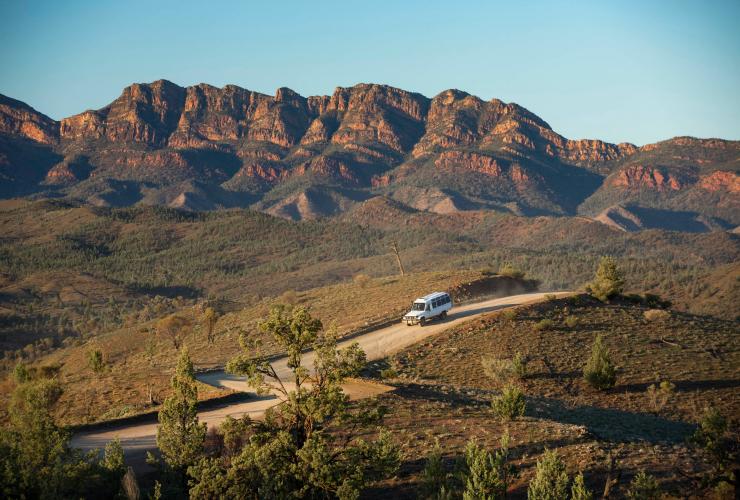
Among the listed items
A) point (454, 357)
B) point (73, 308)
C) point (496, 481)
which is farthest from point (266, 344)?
point (73, 308)

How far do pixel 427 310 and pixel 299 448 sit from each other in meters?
26.5

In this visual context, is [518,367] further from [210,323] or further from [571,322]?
[210,323]

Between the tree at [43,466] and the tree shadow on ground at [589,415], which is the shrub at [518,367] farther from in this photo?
the tree at [43,466]

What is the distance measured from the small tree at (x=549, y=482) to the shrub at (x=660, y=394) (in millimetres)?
16281

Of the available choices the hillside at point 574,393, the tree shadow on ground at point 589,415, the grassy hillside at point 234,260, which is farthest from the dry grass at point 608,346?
the grassy hillside at point 234,260

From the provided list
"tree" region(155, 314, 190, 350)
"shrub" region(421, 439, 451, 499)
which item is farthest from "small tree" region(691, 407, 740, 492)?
"tree" region(155, 314, 190, 350)

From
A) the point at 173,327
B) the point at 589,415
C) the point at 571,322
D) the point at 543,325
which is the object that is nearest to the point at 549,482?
the point at 589,415

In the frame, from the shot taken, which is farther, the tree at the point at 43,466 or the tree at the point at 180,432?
the tree at the point at 180,432

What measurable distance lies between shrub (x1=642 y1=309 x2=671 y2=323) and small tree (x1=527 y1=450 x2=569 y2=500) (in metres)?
29.7

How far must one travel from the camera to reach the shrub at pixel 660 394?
31.7 metres

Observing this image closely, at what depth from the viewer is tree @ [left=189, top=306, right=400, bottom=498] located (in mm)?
15086

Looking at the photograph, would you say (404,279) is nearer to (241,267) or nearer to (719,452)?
(719,452)

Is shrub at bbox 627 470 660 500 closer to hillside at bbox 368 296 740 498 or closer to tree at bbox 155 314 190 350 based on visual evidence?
hillside at bbox 368 296 740 498

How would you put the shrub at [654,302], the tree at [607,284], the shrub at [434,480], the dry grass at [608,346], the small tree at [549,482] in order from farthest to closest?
the shrub at [654,302]
the tree at [607,284]
the dry grass at [608,346]
the shrub at [434,480]
the small tree at [549,482]
